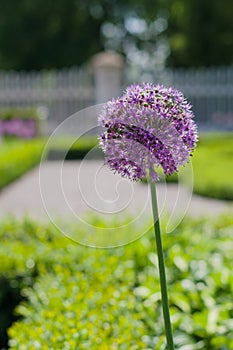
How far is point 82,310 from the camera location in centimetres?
265

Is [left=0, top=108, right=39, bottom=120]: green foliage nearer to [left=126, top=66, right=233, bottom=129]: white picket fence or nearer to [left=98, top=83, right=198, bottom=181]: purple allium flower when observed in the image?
[left=126, top=66, right=233, bottom=129]: white picket fence

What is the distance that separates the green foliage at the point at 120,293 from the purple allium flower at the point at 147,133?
1006 mm

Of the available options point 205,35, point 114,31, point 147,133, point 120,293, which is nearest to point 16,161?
point 120,293

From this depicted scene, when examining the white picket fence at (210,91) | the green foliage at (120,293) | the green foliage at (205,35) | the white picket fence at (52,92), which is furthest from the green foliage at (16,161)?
the green foliage at (205,35)

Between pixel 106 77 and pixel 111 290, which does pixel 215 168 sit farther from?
pixel 106 77

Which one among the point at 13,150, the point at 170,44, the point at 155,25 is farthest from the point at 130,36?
the point at 13,150

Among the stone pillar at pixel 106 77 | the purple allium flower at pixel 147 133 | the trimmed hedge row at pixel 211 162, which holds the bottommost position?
the trimmed hedge row at pixel 211 162

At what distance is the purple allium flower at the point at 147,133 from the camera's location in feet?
4.75

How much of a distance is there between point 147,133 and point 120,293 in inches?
63.3

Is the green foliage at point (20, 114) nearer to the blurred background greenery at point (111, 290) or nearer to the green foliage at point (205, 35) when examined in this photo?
the green foliage at point (205, 35)

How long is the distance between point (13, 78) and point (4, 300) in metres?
15.9

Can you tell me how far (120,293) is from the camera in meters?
2.93

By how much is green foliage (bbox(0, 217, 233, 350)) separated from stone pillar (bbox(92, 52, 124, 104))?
14.9 m

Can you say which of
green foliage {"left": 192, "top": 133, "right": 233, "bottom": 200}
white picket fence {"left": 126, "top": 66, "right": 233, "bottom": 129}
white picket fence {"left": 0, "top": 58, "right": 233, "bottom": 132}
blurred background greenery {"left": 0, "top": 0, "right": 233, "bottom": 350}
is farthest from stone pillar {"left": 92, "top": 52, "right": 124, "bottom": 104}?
blurred background greenery {"left": 0, "top": 0, "right": 233, "bottom": 350}
